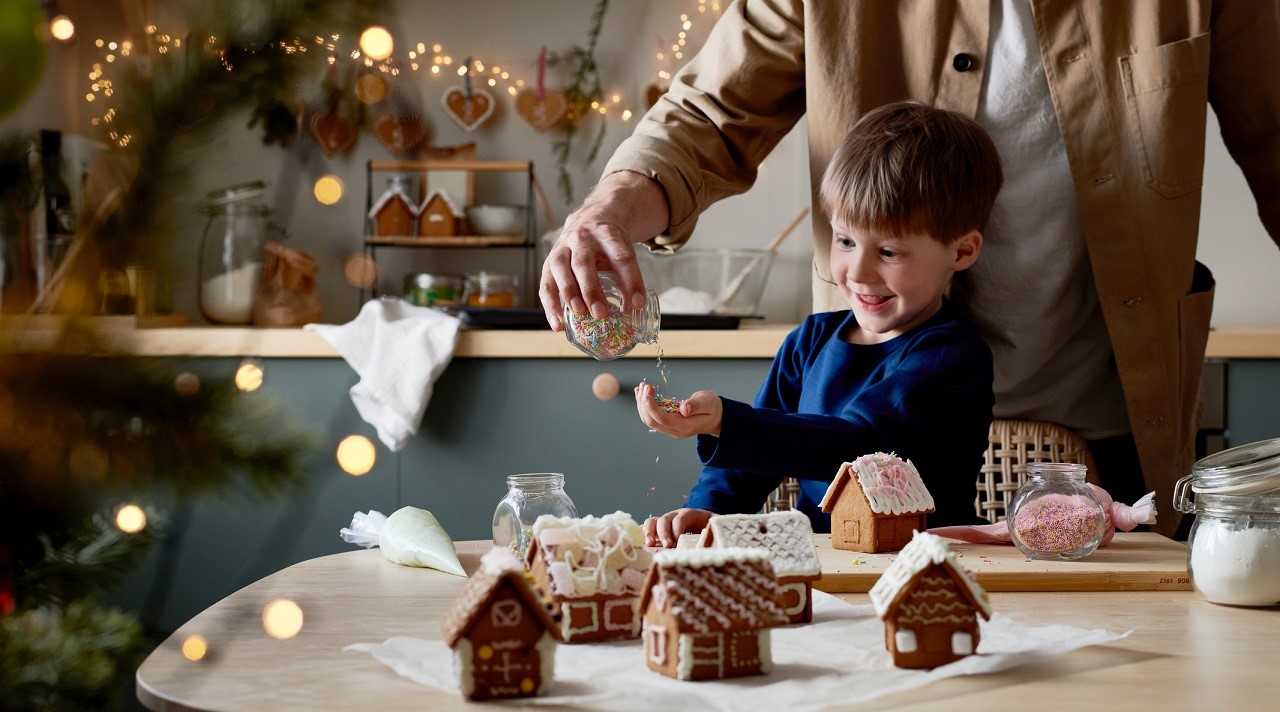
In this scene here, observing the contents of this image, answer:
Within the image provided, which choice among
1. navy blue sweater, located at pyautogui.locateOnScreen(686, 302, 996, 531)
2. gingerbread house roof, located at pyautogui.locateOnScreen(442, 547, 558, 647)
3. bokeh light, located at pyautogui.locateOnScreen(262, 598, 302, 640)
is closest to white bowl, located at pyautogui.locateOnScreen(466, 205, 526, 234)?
navy blue sweater, located at pyautogui.locateOnScreen(686, 302, 996, 531)

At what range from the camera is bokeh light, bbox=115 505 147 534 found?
36 centimetres

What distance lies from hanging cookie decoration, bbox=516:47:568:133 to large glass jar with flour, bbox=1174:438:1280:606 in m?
2.19

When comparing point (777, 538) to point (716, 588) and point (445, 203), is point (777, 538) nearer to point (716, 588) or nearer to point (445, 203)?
point (716, 588)

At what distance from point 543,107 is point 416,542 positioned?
201 cm

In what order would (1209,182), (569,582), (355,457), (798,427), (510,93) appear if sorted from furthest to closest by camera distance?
(510,93) → (1209,182) → (355,457) → (798,427) → (569,582)

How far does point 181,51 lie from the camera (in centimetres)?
34

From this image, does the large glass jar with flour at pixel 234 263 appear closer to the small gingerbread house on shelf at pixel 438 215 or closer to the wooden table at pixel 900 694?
the small gingerbread house on shelf at pixel 438 215

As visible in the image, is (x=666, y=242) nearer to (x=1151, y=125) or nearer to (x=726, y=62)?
(x=726, y=62)

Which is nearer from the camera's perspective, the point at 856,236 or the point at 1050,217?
the point at 856,236

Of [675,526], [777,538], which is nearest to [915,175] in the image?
[675,526]

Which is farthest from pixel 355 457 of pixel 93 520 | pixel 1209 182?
pixel 1209 182

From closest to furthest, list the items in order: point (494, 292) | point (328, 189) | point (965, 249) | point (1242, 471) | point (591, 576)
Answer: point (591, 576)
point (1242, 471)
point (965, 249)
point (494, 292)
point (328, 189)

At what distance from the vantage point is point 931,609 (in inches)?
27.3

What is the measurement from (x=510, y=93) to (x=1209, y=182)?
1.69 metres
